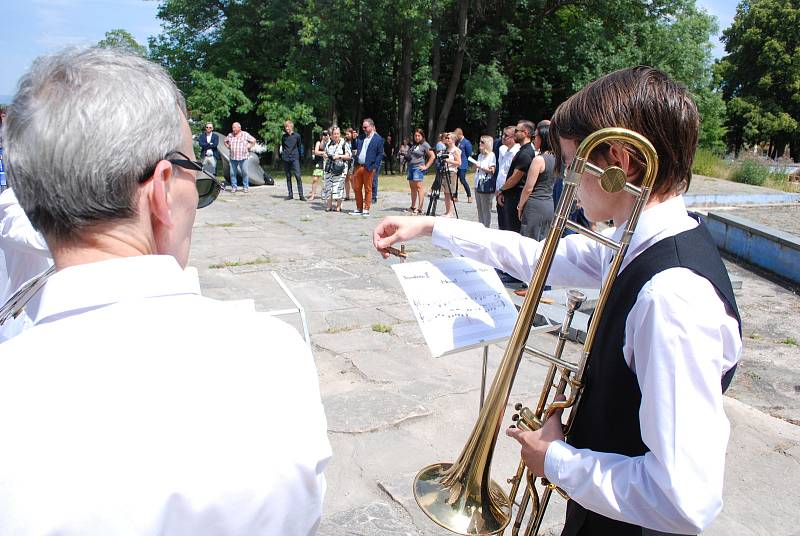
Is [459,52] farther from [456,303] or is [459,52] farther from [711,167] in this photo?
[456,303]

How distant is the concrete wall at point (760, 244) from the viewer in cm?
779

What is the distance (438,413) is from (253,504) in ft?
9.59

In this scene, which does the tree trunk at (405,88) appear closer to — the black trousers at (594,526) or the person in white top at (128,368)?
the black trousers at (594,526)

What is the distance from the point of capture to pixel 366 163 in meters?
11.0

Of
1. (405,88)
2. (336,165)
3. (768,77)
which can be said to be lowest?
(336,165)

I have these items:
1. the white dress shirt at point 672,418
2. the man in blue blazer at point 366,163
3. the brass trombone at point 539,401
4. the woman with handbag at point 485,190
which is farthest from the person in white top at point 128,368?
the man in blue blazer at point 366,163

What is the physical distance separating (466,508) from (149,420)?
42.7 inches

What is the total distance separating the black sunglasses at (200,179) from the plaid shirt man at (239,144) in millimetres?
13184

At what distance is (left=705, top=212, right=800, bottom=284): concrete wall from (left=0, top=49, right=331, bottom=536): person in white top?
8.44 metres

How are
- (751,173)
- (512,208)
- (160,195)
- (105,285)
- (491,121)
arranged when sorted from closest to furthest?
1. (105,285)
2. (160,195)
3. (512,208)
4. (751,173)
5. (491,121)

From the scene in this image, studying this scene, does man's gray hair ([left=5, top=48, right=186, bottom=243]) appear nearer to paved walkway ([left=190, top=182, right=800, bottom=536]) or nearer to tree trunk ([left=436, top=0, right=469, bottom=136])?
paved walkway ([left=190, top=182, right=800, bottom=536])

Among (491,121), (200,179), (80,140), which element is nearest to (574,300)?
(200,179)

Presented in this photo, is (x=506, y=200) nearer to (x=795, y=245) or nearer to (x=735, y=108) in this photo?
(x=795, y=245)

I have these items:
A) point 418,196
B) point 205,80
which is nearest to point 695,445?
point 418,196
